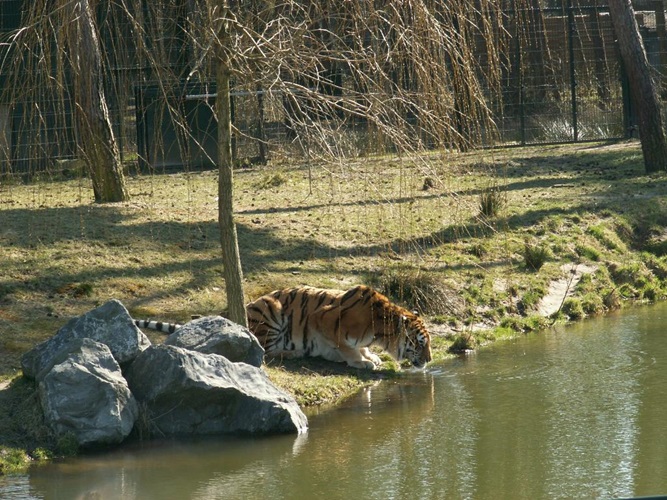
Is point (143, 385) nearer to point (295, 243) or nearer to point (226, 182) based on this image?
point (226, 182)

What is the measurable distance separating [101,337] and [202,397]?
3.07ft

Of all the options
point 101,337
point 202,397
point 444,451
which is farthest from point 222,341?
point 444,451

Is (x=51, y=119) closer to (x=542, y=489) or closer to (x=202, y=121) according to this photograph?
(x=202, y=121)

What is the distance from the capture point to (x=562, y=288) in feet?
43.7

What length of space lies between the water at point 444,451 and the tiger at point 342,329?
1.17ft

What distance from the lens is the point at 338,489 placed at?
7031mm

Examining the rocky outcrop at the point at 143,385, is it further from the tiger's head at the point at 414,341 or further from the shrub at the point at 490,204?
the shrub at the point at 490,204

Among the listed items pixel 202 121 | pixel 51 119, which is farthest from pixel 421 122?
pixel 202 121

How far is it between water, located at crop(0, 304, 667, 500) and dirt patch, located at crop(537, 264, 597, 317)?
244 centimetres

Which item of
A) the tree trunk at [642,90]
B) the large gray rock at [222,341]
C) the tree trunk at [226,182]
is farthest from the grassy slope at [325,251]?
the tree trunk at [642,90]

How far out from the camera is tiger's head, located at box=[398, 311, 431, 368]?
10.3 meters

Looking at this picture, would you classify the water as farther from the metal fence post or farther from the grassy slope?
the metal fence post

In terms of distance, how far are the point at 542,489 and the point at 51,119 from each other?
14151 millimetres

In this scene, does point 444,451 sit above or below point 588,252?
below
